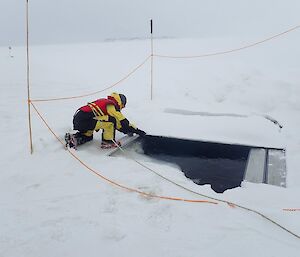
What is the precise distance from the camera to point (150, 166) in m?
4.29

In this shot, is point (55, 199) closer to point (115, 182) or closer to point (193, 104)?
point (115, 182)

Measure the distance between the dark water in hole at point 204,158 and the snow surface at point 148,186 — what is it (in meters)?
0.15

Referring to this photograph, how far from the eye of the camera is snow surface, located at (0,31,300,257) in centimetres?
268

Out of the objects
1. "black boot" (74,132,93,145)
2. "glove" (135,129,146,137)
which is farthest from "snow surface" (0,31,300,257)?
"glove" (135,129,146,137)

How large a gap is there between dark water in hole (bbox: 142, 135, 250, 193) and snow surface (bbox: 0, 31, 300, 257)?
5.9 inches

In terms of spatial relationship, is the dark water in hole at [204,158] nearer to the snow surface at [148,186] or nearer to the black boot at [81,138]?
the snow surface at [148,186]

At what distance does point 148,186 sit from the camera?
3678 millimetres

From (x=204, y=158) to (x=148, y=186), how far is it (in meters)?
1.64

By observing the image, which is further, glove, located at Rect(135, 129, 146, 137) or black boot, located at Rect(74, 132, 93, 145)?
glove, located at Rect(135, 129, 146, 137)

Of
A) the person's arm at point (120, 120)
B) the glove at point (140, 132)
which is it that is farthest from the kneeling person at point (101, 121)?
the glove at point (140, 132)

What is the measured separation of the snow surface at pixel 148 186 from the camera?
8.79 ft

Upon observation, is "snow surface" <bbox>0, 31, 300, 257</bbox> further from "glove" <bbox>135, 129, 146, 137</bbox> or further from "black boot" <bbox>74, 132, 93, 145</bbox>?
"glove" <bbox>135, 129, 146, 137</bbox>

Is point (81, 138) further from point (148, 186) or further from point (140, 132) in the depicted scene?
point (148, 186)

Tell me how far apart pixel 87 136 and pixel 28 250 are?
8.70 ft
